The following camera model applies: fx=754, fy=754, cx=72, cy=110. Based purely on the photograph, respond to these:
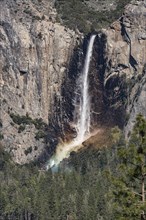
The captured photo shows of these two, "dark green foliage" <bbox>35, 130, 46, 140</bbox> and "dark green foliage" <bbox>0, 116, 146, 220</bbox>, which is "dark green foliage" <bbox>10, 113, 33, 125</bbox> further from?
"dark green foliage" <bbox>0, 116, 146, 220</bbox>

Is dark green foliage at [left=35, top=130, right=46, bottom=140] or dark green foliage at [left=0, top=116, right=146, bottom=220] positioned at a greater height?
dark green foliage at [left=35, top=130, right=46, bottom=140]

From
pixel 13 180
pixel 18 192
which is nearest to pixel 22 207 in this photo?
pixel 18 192

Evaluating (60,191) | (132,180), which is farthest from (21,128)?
(132,180)

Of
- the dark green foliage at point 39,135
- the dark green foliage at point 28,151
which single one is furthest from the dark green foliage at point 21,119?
the dark green foliage at point 28,151

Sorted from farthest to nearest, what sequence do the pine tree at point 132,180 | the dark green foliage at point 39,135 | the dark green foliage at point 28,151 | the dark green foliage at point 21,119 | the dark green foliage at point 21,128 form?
the dark green foliage at point 21,119 → the dark green foliage at point 21,128 → the dark green foliage at point 39,135 → the dark green foliage at point 28,151 → the pine tree at point 132,180

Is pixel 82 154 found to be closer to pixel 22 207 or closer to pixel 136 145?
pixel 22 207

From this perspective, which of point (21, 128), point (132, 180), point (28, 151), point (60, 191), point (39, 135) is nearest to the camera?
point (132, 180)

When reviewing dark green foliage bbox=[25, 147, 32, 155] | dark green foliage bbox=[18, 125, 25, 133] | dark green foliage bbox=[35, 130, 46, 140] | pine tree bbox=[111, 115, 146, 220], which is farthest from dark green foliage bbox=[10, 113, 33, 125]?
pine tree bbox=[111, 115, 146, 220]

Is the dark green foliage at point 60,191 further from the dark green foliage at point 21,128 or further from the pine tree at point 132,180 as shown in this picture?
the pine tree at point 132,180

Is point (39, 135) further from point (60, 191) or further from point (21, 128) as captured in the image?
point (60, 191)

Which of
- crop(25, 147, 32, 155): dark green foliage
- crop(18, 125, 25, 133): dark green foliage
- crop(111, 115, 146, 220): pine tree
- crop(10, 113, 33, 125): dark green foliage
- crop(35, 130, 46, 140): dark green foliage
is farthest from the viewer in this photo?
crop(10, 113, 33, 125): dark green foliage

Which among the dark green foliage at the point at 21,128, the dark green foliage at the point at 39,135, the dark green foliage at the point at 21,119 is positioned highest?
the dark green foliage at the point at 21,119

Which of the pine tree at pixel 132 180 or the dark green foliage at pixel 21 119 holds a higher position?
the dark green foliage at pixel 21 119
